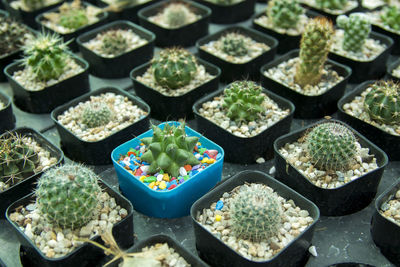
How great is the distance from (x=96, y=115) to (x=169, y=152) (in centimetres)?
89

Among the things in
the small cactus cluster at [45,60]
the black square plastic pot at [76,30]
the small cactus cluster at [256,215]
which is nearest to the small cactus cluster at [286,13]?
the black square plastic pot at [76,30]

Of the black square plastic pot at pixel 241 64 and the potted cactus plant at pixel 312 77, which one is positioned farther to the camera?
the black square plastic pot at pixel 241 64

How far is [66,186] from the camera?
265cm

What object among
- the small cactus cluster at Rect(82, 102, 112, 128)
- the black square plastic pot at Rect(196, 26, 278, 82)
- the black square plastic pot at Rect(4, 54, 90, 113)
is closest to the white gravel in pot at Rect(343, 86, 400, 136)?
the black square plastic pot at Rect(196, 26, 278, 82)

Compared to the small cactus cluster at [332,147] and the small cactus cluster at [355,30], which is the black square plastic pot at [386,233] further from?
the small cactus cluster at [355,30]

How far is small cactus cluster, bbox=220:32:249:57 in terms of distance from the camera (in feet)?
14.8

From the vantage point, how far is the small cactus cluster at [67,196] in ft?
8.68

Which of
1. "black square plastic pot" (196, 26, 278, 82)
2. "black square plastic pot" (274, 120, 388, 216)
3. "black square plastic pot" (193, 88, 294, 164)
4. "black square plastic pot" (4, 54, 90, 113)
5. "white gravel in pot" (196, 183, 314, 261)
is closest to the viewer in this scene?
"white gravel in pot" (196, 183, 314, 261)

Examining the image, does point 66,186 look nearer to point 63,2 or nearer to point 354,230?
point 354,230

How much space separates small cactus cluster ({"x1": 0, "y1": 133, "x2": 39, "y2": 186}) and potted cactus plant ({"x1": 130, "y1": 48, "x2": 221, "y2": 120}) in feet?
3.93

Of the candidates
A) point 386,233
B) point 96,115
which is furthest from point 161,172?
point 386,233

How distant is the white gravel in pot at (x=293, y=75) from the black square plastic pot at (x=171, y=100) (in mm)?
565

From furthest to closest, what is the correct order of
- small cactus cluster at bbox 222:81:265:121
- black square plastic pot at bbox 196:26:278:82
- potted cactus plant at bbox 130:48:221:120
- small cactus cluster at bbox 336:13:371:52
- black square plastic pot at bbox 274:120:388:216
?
small cactus cluster at bbox 336:13:371:52
black square plastic pot at bbox 196:26:278:82
potted cactus plant at bbox 130:48:221:120
small cactus cluster at bbox 222:81:265:121
black square plastic pot at bbox 274:120:388:216

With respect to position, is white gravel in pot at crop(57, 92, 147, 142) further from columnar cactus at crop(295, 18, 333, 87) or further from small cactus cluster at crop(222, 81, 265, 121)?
columnar cactus at crop(295, 18, 333, 87)
